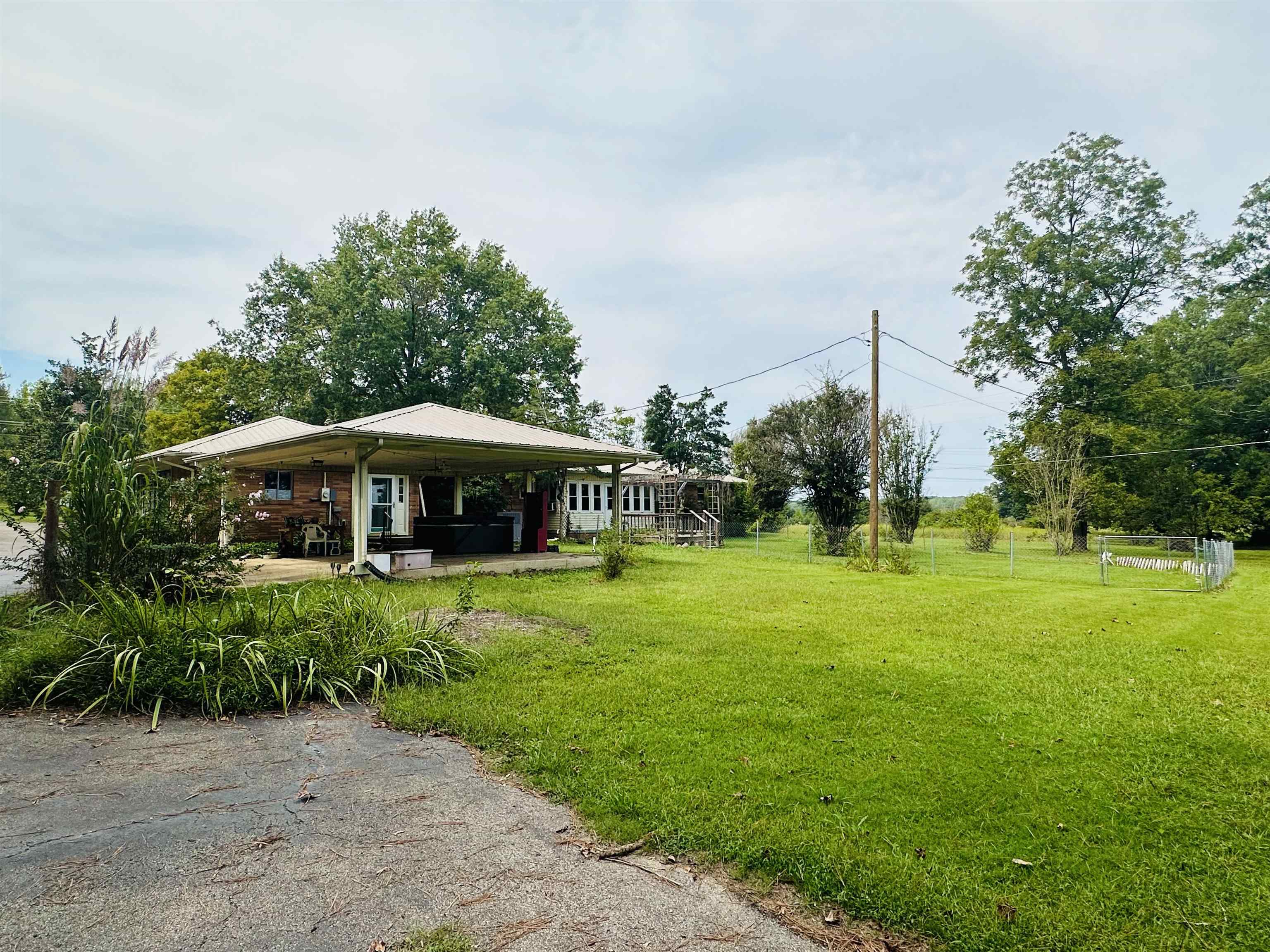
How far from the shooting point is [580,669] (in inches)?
210

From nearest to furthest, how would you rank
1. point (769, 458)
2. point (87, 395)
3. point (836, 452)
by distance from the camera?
point (87, 395), point (836, 452), point (769, 458)

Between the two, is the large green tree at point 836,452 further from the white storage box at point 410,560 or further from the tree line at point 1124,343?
the white storage box at point 410,560

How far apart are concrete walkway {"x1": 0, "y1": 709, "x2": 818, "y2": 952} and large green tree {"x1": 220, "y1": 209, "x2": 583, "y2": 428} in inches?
954

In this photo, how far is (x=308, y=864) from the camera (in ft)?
7.86

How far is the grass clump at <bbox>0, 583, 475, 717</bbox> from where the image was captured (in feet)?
14.0

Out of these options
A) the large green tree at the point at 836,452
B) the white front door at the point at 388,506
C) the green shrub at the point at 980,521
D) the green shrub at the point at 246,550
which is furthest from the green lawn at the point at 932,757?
the green shrub at the point at 980,521

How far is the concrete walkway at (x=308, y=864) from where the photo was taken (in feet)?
6.58

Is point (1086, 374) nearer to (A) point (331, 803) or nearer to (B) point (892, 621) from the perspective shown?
(B) point (892, 621)

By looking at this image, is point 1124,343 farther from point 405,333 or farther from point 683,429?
point 405,333

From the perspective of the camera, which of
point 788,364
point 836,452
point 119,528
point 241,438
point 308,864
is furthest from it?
point 836,452

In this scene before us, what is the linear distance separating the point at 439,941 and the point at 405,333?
27843mm

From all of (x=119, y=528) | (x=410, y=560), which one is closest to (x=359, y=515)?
(x=410, y=560)

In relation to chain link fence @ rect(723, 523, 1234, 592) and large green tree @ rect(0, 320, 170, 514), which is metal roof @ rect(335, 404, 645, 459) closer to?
large green tree @ rect(0, 320, 170, 514)

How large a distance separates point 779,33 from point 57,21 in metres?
9.06
